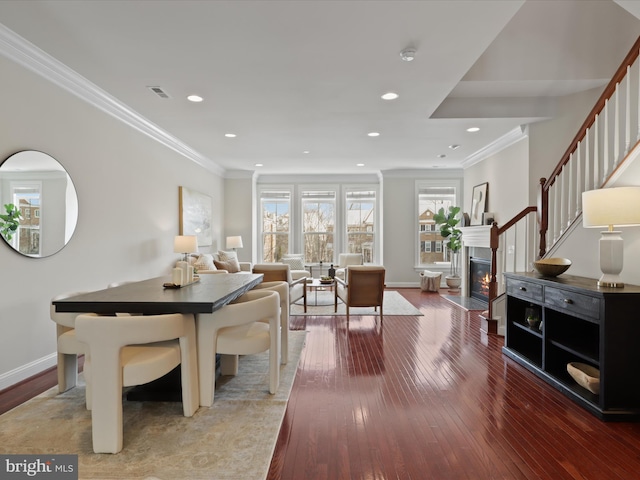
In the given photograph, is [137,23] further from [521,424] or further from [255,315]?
[521,424]

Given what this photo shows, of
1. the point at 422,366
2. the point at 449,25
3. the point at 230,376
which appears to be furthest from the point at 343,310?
the point at 449,25

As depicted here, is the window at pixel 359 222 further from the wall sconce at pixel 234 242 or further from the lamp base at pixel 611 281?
the lamp base at pixel 611 281

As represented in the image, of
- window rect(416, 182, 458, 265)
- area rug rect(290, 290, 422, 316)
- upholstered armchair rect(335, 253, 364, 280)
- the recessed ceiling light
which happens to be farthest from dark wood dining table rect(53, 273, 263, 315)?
window rect(416, 182, 458, 265)

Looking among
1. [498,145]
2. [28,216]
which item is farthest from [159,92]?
[498,145]

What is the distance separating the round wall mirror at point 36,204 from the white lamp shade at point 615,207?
4585mm

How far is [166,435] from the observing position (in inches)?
85.1

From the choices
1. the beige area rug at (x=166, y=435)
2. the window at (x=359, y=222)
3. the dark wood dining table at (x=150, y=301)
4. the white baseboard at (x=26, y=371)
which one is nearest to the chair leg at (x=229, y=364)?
the beige area rug at (x=166, y=435)

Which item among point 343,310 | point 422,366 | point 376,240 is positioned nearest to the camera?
point 422,366

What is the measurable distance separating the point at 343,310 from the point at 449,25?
4396 millimetres

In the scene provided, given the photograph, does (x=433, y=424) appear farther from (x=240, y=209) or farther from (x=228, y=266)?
(x=240, y=209)

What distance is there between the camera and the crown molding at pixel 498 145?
17.2 feet

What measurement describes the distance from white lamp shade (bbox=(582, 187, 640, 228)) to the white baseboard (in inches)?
187

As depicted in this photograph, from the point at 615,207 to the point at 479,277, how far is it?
4.57m

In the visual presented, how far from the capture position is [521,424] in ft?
7.68
